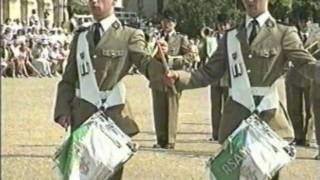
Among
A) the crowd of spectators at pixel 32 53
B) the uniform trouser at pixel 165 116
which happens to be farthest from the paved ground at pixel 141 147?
the crowd of spectators at pixel 32 53

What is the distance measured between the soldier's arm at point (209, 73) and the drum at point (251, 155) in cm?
61

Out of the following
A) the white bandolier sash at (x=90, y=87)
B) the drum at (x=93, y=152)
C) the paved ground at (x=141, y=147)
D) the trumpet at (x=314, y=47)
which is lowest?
the paved ground at (x=141, y=147)

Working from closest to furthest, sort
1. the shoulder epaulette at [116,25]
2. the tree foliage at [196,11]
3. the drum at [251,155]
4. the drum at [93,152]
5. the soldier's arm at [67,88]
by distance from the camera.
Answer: the drum at [251,155], the drum at [93,152], the shoulder epaulette at [116,25], the soldier's arm at [67,88], the tree foliage at [196,11]

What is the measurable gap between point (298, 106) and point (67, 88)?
6.95m

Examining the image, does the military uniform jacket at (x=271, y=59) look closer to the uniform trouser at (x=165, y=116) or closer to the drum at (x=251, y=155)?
the drum at (x=251, y=155)

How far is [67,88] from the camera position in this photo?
6.77 m

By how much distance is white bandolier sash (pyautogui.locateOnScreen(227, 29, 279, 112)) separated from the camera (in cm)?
647

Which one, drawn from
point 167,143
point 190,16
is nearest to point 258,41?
point 167,143

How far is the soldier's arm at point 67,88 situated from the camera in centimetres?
673

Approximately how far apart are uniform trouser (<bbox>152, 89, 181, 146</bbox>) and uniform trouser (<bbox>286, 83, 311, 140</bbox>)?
5.29ft

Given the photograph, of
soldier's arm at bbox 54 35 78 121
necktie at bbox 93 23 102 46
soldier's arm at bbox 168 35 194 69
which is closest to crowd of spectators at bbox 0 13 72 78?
soldier's arm at bbox 168 35 194 69

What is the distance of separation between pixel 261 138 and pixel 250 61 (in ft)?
2.23

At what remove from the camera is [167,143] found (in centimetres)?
1255

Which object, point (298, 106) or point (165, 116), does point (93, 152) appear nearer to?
point (165, 116)
